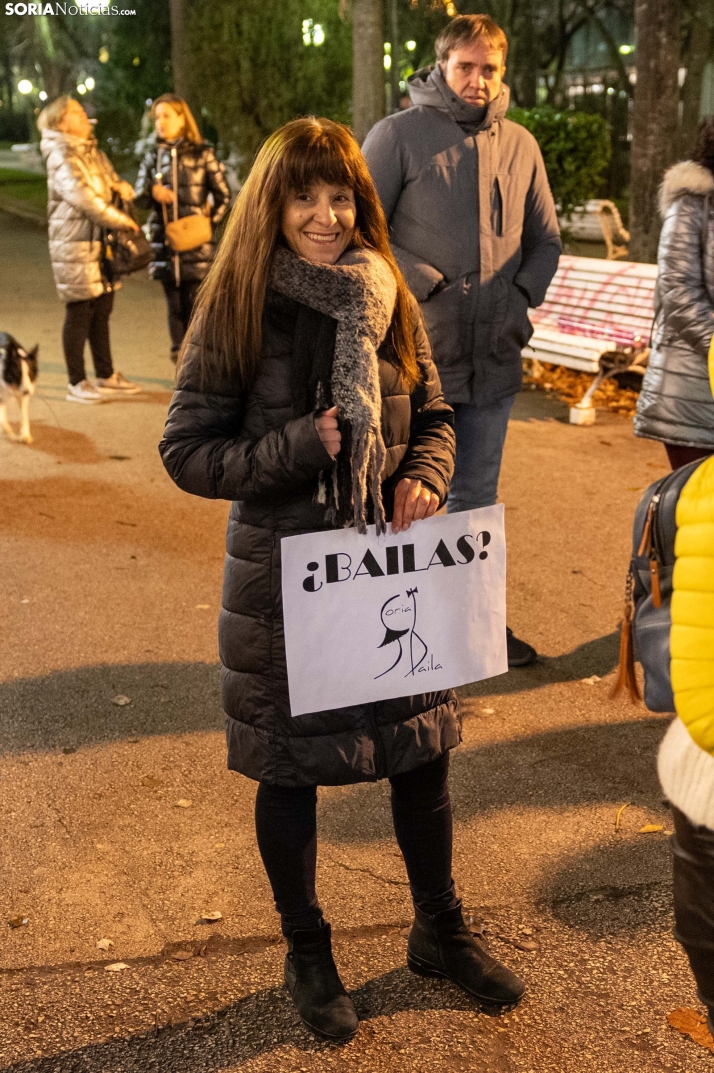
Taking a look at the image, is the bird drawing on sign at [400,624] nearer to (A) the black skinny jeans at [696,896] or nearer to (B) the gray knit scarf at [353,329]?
(B) the gray knit scarf at [353,329]

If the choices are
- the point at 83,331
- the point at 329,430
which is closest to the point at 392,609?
the point at 329,430

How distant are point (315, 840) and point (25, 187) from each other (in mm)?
35749

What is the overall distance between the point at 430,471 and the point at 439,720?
0.62 metres

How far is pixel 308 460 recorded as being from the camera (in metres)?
2.70

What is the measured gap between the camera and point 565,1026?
2967 mm

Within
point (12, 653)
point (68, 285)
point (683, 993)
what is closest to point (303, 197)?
point (683, 993)

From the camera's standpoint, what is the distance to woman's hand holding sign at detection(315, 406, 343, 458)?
8.79ft

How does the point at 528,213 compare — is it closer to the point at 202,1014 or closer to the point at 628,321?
the point at 202,1014

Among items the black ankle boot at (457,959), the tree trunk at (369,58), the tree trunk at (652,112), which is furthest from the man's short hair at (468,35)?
the tree trunk at (369,58)

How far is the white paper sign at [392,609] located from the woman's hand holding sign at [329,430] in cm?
21

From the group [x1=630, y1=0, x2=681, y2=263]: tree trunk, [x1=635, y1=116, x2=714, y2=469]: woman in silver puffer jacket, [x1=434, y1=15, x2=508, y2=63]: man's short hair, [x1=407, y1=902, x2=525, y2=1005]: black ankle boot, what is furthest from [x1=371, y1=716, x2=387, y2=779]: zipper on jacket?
[x1=630, y1=0, x2=681, y2=263]: tree trunk

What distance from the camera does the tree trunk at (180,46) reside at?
2173 centimetres

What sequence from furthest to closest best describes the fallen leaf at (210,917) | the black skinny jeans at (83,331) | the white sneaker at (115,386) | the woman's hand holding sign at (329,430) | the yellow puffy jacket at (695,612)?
1. the white sneaker at (115,386)
2. the black skinny jeans at (83,331)
3. the fallen leaf at (210,917)
4. the woman's hand holding sign at (329,430)
5. the yellow puffy jacket at (695,612)

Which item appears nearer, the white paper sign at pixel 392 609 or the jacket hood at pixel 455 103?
the white paper sign at pixel 392 609
